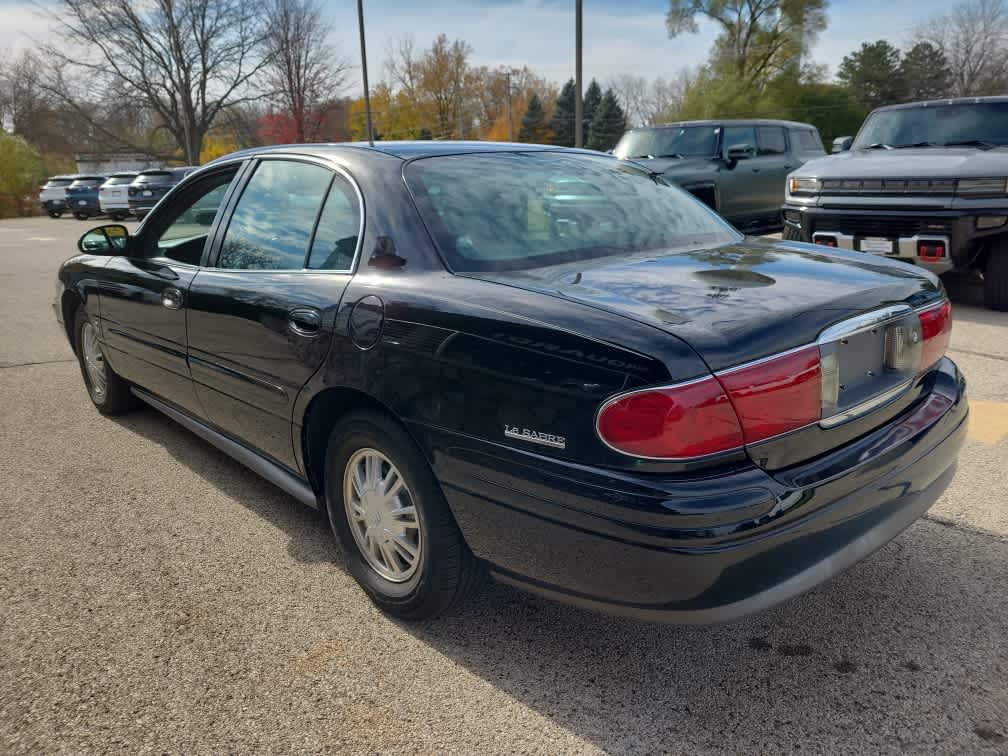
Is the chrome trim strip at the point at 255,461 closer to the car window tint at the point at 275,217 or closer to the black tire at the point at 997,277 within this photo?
the car window tint at the point at 275,217

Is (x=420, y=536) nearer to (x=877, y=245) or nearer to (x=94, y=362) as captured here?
(x=94, y=362)

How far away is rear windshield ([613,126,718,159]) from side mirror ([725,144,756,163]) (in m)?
0.31

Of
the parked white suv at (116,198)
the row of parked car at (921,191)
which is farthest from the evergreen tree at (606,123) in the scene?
the row of parked car at (921,191)

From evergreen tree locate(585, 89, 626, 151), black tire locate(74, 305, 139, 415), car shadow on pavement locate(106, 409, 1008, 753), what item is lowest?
car shadow on pavement locate(106, 409, 1008, 753)

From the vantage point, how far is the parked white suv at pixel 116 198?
84.8ft

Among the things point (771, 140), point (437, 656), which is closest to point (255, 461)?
point (437, 656)

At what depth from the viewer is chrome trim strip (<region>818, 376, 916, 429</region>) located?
210 cm

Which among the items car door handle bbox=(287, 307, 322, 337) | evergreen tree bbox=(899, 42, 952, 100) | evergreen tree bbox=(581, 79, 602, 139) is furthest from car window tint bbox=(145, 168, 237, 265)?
evergreen tree bbox=(581, 79, 602, 139)

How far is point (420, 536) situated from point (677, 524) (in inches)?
35.3

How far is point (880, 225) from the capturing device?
7.14m

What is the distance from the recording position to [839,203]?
732 centimetres

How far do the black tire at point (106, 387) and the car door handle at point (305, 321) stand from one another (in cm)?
241

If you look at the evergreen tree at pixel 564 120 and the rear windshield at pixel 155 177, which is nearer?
the rear windshield at pixel 155 177

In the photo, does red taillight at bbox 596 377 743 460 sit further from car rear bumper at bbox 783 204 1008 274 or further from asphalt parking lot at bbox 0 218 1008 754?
car rear bumper at bbox 783 204 1008 274
